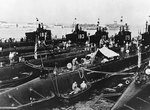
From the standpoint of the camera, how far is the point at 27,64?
2370 centimetres

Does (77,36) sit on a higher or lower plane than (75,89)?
higher

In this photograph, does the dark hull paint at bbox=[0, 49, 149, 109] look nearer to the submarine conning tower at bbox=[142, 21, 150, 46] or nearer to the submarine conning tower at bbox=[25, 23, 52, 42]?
the submarine conning tower at bbox=[25, 23, 52, 42]

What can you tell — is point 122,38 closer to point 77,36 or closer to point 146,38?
point 146,38

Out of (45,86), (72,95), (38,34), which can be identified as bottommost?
(72,95)

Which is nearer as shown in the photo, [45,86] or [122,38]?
[45,86]

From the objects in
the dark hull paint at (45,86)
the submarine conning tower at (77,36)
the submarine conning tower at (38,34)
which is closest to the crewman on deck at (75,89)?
the dark hull paint at (45,86)

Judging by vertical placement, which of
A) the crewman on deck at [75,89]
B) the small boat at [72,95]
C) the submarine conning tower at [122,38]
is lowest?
the small boat at [72,95]

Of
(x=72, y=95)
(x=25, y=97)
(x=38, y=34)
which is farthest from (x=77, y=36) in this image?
(x=25, y=97)

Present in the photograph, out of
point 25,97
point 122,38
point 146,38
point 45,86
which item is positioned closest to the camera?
point 25,97

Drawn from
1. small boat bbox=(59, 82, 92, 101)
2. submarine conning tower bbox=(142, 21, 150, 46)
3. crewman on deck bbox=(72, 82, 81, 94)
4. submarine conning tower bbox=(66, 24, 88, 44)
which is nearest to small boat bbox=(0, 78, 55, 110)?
small boat bbox=(59, 82, 92, 101)

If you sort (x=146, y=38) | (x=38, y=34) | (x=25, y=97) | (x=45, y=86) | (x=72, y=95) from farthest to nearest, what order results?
1. (x=146, y=38)
2. (x=38, y=34)
3. (x=45, y=86)
4. (x=72, y=95)
5. (x=25, y=97)

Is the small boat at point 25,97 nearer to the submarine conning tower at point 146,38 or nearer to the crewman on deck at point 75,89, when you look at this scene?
the crewman on deck at point 75,89

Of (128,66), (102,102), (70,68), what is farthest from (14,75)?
(128,66)

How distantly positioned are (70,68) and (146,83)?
8.39 meters
